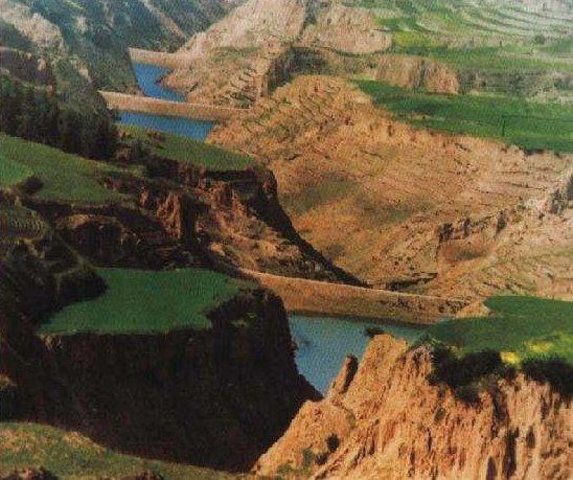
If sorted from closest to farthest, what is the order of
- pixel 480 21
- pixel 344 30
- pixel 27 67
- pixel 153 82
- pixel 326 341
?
pixel 326 341 → pixel 27 67 → pixel 480 21 → pixel 344 30 → pixel 153 82

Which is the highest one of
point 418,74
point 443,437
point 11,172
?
point 11,172

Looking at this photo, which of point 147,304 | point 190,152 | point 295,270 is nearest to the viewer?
point 147,304

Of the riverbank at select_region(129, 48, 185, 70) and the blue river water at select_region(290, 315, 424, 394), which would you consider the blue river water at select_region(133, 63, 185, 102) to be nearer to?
the riverbank at select_region(129, 48, 185, 70)

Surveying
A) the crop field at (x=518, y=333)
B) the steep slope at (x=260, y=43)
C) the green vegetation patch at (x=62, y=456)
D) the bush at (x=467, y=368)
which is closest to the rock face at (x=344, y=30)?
the steep slope at (x=260, y=43)

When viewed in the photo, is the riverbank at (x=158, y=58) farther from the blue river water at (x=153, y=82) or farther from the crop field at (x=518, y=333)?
the crop field at (x=518, y=333)

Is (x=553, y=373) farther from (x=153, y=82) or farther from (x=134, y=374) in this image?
(x=153, y=82)

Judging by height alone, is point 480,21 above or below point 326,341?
above

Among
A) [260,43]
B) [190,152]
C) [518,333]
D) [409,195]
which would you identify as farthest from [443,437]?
[260,43]
